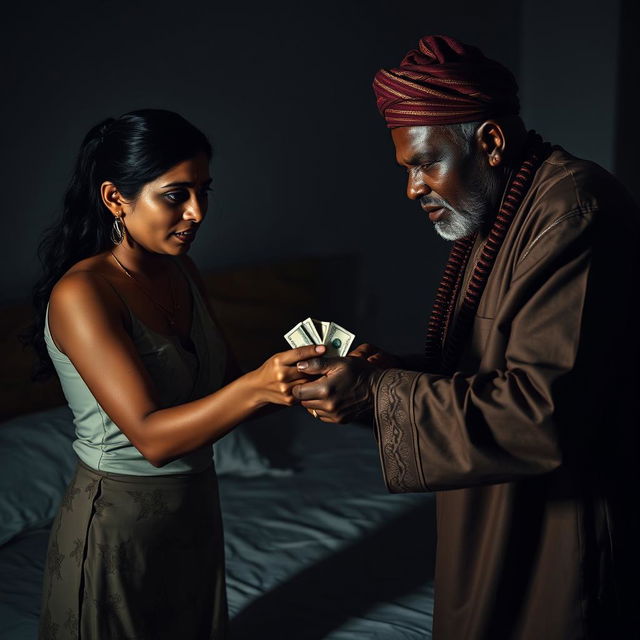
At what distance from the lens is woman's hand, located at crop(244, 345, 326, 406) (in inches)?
70.4

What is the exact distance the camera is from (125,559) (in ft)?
6.48

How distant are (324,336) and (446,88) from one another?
62cm

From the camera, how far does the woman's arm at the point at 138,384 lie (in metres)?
1.82

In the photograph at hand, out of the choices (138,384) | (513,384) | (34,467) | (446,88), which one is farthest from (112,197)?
(34,467)

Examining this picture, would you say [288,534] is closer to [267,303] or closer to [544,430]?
[267,303]

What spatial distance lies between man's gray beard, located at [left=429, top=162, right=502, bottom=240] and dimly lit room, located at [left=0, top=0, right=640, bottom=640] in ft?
0.07

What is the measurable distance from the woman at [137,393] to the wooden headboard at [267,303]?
4.85ft

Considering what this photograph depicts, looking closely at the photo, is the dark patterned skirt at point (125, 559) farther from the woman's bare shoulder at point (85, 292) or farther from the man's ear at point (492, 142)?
the man's ear at point (492, 142)

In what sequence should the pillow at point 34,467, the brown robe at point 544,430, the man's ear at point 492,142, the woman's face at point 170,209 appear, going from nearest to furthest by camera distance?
the brown robe at point 544,430 → the man's ear at point 492,142 → the woman's face at point 170,209 → the pillow at point 34,467

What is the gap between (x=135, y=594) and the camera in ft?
6.55

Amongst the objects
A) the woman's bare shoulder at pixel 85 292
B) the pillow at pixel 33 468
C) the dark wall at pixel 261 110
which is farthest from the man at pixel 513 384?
the dark wall at pixel 261 110

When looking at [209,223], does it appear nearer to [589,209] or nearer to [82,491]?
[82,491]

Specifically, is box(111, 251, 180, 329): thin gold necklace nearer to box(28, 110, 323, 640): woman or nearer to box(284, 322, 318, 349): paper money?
box(28, 110, 323, 640): woman

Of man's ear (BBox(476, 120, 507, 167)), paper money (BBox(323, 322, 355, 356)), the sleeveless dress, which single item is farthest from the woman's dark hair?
man's ear (BBox(476, 120, 507, 167))
